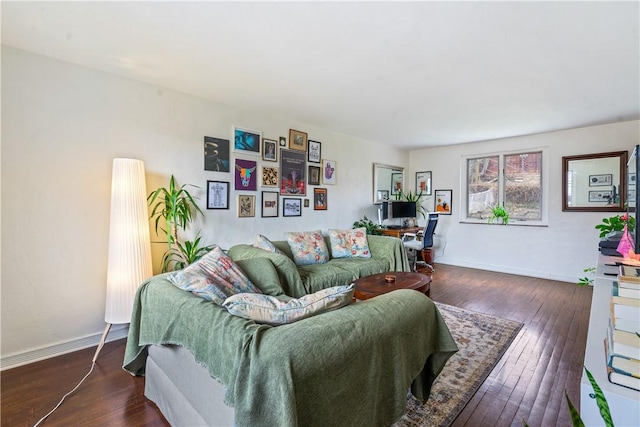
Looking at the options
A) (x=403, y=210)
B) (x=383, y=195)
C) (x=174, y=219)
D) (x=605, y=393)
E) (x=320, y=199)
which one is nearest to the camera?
(x=605, y=393)

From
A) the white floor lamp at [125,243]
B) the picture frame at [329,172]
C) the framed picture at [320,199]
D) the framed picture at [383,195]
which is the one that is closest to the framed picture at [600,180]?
the framed picture at [383,195]

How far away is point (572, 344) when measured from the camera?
2.57 metres

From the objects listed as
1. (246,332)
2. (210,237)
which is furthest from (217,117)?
(246,332)

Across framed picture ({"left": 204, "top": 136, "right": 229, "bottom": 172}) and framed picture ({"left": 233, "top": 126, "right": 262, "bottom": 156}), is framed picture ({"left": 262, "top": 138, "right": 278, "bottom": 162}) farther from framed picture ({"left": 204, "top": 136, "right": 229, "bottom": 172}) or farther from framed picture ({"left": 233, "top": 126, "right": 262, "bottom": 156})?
framed picture ({"left": 204, "top": 136, "right": 229, "bottom": 172})

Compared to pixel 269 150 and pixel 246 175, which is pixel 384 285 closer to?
pixel 246 175

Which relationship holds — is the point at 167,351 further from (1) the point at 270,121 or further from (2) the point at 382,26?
(1) the point at 270,121

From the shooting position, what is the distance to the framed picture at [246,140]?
11.8 ft

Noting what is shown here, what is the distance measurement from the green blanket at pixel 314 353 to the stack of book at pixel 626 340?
0.73 m

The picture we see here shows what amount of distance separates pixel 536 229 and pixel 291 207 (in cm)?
408

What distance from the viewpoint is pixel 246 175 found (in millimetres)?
3693

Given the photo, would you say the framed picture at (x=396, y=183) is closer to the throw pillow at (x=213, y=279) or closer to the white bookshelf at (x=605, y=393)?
the throw pillow at (x=213, y=279)

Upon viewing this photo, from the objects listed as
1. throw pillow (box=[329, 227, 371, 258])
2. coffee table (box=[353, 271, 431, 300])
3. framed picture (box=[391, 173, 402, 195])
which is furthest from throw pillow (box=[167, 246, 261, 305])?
framed picture (box=[391, 173, 402, 195])

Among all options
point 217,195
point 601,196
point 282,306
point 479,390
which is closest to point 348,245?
point 217,195

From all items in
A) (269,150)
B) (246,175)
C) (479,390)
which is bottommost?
(479,390)
